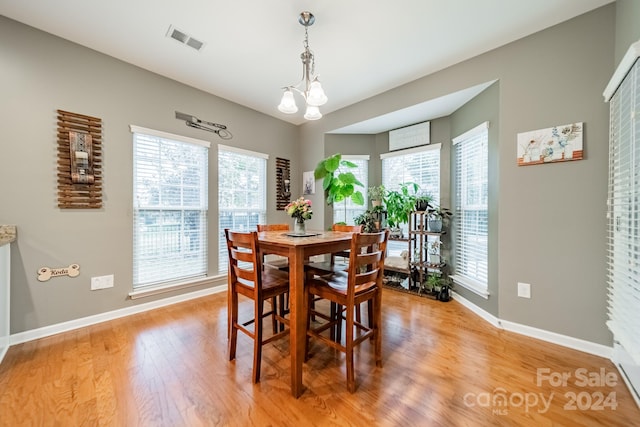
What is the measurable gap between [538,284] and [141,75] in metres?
4.57

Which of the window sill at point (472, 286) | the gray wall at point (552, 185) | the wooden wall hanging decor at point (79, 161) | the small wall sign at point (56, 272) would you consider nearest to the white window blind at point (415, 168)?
the gray wall at point (552, 185)

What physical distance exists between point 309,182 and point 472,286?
2.84m

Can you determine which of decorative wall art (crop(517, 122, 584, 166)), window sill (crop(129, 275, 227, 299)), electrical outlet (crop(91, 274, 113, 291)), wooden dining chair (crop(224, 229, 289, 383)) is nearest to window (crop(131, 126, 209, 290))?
window sill (crop(129, 275, 227, 299))

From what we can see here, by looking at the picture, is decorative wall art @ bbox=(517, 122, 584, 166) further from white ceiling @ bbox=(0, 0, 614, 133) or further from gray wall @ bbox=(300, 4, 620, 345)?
white ceiling @ bbox=(0, 0, 614, 133)

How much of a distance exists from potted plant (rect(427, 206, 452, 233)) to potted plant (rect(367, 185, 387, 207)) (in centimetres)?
79

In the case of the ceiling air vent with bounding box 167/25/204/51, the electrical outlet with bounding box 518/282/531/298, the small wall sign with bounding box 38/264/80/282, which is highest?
the ceiling air vent with bounding box 167/25/204/51

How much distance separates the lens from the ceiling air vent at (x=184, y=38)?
7.22ft

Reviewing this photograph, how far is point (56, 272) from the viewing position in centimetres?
226

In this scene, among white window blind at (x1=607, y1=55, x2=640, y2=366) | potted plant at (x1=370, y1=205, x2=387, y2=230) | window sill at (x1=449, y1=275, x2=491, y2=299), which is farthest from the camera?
potted plant at (x1=370, y1=205, x2=387, y2=230)

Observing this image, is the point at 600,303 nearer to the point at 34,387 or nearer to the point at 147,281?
the point at 34,387

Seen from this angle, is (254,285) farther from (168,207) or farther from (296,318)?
(168,207)

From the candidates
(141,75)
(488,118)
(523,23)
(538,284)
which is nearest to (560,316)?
(538,284)

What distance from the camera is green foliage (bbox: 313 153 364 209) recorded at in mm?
3713

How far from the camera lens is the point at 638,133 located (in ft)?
4.72
